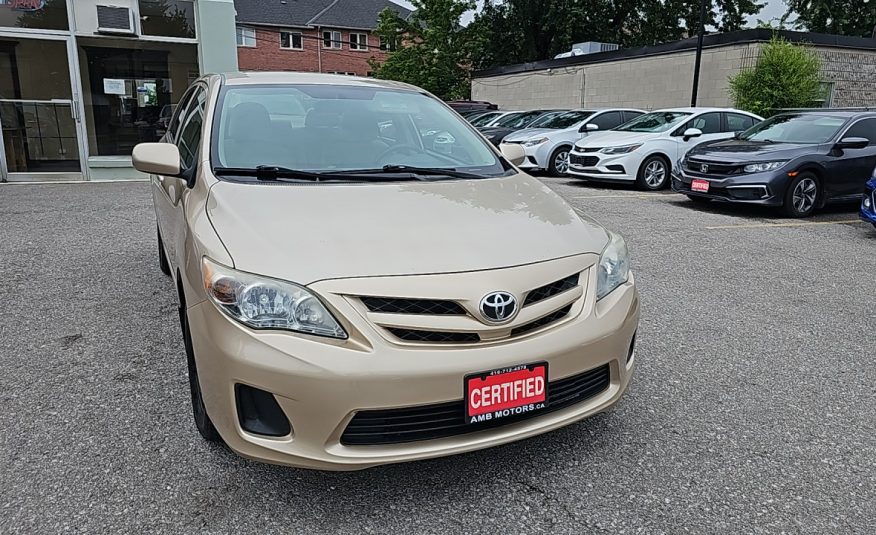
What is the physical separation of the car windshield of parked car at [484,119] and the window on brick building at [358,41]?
2865cm

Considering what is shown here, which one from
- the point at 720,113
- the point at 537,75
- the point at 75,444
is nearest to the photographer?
the point at 75,444

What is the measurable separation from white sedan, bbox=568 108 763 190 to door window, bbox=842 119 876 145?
8.30 ft

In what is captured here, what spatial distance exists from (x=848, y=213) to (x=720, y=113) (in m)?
3.22

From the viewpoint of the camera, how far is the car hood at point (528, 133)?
523 inches

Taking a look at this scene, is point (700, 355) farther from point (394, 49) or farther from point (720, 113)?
point (394, 49)

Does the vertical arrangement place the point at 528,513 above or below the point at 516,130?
below

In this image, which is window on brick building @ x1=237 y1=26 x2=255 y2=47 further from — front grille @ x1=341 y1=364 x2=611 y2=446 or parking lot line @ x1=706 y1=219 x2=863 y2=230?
front grille @ x1=341 y1=364 x2=611 y2=446

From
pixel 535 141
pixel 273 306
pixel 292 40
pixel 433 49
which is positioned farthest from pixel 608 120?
pixel 292 40

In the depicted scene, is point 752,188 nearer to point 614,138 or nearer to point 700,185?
point 700,185

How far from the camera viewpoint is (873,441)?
111 inches

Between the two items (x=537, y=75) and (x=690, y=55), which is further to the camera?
(x=537, y=75)

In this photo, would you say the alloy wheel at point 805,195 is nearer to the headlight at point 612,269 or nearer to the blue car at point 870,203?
the blue car at point 870,203

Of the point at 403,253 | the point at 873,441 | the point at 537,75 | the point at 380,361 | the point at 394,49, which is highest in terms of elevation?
the point at 394,49

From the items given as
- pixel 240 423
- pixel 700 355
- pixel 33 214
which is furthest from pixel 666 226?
pixel 33 214
